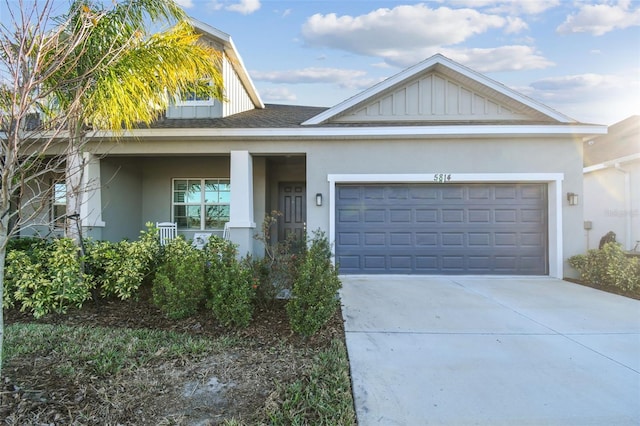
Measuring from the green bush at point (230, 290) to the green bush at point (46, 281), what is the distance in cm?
217

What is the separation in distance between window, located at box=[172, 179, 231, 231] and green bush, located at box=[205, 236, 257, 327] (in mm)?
5252

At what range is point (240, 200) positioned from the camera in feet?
27.4

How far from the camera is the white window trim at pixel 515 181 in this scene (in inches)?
314

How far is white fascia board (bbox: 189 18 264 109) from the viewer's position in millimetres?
9141

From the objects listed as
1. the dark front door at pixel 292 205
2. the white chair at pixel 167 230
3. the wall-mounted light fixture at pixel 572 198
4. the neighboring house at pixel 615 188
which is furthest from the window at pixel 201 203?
the neighboring house at pixel 615 188

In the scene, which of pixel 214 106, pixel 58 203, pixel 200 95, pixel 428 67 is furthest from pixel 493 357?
pixel 214 106

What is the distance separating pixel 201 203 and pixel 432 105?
22.7ft

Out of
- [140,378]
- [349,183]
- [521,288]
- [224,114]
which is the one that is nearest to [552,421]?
[140,378]

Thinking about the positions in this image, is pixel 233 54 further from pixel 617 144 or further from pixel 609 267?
pixel 617 144

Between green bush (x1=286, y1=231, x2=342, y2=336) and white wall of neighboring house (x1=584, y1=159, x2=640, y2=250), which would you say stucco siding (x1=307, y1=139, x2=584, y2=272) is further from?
white wall of neighboring house (x1=584, y1=159, x2=640, y2=250)

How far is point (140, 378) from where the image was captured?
3.33 meters

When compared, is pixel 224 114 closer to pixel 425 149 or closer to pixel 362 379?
pixel 425 149

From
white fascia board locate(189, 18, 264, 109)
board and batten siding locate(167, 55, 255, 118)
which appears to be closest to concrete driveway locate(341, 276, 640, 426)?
board and batten siding locate(167, 55, 255, 118)

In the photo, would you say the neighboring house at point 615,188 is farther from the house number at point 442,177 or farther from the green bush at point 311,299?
the green bush at point 311,299
